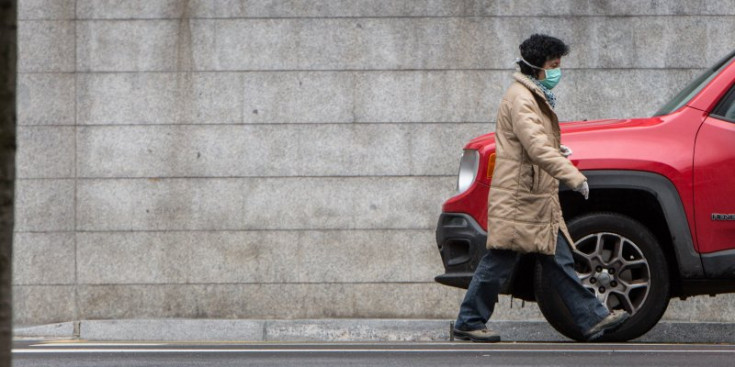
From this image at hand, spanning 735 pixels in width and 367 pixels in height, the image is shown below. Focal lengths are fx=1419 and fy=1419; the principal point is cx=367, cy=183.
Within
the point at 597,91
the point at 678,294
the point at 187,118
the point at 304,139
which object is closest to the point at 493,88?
the point at 597,91

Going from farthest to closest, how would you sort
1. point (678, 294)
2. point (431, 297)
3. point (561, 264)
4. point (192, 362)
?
point (431, 297) → point (678, 294) → point (561, 264) → point (192, 362)

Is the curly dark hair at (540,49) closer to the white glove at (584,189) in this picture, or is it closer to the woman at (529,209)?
the woman at (529,209)

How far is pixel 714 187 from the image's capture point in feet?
25.7

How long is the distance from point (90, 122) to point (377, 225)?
2.36 m

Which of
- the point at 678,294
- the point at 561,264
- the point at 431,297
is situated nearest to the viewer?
the point at 561,264

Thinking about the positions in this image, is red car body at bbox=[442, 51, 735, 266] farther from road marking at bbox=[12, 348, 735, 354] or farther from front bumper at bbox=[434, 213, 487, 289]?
road marking at bbox=[12, 348, 735, 354]

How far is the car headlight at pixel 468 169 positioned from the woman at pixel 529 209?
0.32m

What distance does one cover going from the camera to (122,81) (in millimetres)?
10945

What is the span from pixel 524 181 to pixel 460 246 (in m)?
0.63

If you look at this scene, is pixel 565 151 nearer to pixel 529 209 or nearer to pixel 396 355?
pixel 529 209

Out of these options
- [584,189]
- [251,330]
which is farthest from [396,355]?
Answer: [251,330]

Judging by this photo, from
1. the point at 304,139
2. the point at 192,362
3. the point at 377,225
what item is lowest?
the point at 192,362

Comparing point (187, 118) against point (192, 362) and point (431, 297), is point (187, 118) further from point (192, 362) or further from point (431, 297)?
point (192, 362)

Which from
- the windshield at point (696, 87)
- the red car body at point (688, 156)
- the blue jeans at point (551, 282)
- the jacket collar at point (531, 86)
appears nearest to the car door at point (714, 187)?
the red car body at point (688, 156)
